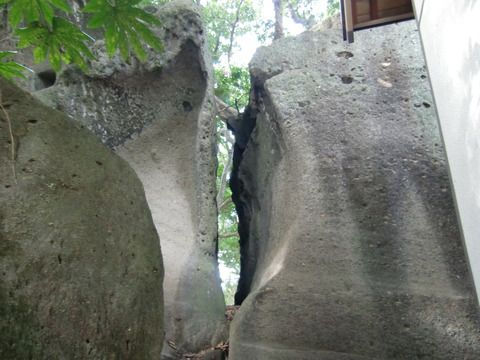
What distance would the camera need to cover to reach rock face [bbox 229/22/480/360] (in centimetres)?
438

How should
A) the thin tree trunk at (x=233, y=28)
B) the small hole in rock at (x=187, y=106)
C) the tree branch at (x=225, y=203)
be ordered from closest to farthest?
the small hole in rock at (x=187, y=106) → the tree branch at (x=225, y=203) → the thin tree trunk at (x=233, y=28)

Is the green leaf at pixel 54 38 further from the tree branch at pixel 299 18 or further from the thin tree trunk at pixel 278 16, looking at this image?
the tree branch at pixel 299 18

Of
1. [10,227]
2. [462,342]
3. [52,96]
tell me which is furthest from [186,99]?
[10,227]

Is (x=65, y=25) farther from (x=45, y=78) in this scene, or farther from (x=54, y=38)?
(x=45, y=78)

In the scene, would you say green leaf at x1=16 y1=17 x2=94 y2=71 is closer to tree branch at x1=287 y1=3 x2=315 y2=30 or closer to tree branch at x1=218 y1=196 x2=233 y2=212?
tree branch at x1=218 y1=196 x2=233 y2=212

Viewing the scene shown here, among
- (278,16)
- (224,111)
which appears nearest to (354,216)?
(224,111)

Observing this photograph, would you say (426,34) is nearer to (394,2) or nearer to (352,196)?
(394,2)

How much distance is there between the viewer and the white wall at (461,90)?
2533 millimetres

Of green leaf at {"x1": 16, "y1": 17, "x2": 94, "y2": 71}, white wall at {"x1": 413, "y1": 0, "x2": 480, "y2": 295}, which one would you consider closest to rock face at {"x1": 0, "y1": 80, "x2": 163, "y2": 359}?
green leaf at {"x1": 16, "y1": 17, "x2": 94, "y2": 71}

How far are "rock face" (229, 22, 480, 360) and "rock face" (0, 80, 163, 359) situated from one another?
1873mm

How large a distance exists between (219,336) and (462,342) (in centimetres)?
264

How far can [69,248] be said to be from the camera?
8.34ft

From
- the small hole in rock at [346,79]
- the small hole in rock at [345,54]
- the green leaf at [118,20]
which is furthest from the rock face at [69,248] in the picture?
the small hole in rock at [345,54]

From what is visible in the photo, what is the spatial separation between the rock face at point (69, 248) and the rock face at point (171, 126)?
124 inches
